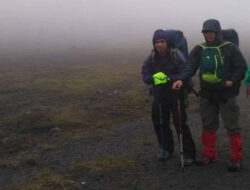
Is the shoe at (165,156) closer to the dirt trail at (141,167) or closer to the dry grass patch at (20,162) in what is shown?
the dirt trail at (141,167)

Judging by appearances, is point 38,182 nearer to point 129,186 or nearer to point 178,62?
point 129,186

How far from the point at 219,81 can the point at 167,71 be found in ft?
3.71

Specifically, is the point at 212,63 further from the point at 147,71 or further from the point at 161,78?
the point at 147,71

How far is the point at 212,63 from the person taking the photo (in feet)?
34.9

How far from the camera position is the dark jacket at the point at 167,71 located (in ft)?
36.1

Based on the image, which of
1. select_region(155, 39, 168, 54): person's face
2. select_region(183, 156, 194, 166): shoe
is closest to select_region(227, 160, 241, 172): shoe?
select_region(183, 156, 194, 166): shoe

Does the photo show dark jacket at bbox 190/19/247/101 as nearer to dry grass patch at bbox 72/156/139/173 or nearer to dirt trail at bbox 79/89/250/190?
dirt trail at bbox 79/89/250/190

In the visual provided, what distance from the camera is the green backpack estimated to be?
10633mm

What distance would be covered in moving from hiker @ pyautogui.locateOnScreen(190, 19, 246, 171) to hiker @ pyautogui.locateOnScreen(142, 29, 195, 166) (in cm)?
38

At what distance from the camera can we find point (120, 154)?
13.0 m

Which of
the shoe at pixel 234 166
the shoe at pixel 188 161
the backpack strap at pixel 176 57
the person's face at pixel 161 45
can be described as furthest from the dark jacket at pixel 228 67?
the shoe at pixel 188 161

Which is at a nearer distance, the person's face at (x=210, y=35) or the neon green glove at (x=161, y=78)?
the person's face at (x=210, y=35)

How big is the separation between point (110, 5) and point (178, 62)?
16990cm

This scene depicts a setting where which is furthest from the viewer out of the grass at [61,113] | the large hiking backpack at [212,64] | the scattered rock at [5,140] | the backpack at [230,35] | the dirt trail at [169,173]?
the scattered rock at [5,140]
